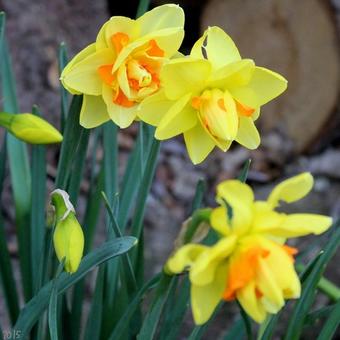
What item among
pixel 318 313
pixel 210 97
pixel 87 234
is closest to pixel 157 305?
pixel 210 97

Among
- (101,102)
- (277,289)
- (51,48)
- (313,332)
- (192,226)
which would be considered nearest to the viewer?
(277,289)

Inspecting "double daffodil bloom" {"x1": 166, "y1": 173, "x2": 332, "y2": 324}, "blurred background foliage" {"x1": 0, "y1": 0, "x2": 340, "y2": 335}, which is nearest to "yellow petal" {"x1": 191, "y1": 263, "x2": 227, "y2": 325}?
"double daffodil bloom" {"x1": 166, "y1": 173, "x2": 332, "y2": 324}

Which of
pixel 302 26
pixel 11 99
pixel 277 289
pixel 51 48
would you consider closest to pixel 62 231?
pixel 277 289

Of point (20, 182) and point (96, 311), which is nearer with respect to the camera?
point (96, 311)

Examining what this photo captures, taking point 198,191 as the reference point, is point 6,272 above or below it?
below

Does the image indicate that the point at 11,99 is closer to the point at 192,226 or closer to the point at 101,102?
the point at 101,102

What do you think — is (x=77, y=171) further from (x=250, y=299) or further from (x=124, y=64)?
(x=250, y=299)
